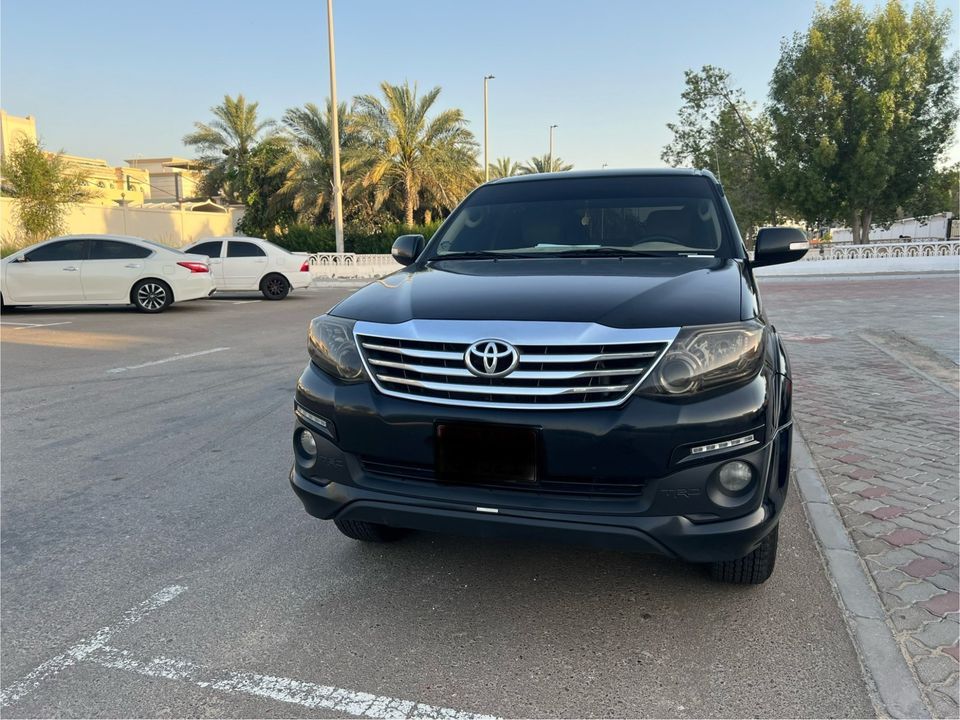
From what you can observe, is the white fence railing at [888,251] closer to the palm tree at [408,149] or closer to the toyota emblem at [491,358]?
the palm tree at [408,149]

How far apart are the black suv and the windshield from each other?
76 cm

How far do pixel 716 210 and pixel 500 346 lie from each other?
2041 millimetres

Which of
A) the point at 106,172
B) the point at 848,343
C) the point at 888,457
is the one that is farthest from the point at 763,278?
the point at 106,172

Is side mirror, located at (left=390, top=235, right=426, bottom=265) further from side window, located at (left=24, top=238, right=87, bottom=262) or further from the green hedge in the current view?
the green hedge

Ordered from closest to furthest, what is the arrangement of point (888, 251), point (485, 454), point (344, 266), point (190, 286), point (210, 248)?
point (485, 454)
point (190, 286)
point (210, 248)
point (888, 251)
point (344, 266)

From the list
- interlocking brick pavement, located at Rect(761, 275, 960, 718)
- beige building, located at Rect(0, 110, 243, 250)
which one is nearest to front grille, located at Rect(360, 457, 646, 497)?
interlocking brick pavement, located at Rect(761, 275, 960, 718)

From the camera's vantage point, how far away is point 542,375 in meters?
2.46

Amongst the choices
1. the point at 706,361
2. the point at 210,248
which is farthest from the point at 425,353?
the point at 210,248

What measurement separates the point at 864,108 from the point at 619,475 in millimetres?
32985

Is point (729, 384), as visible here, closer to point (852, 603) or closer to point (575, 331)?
point (575, 331)

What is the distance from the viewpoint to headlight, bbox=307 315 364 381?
109 inches

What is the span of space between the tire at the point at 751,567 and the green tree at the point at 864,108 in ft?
103

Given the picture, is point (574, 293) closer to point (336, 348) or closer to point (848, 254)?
point (336, 348)

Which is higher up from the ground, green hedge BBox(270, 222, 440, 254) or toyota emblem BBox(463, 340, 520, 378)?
green hedge BBox(270, 222, 440, 254)
